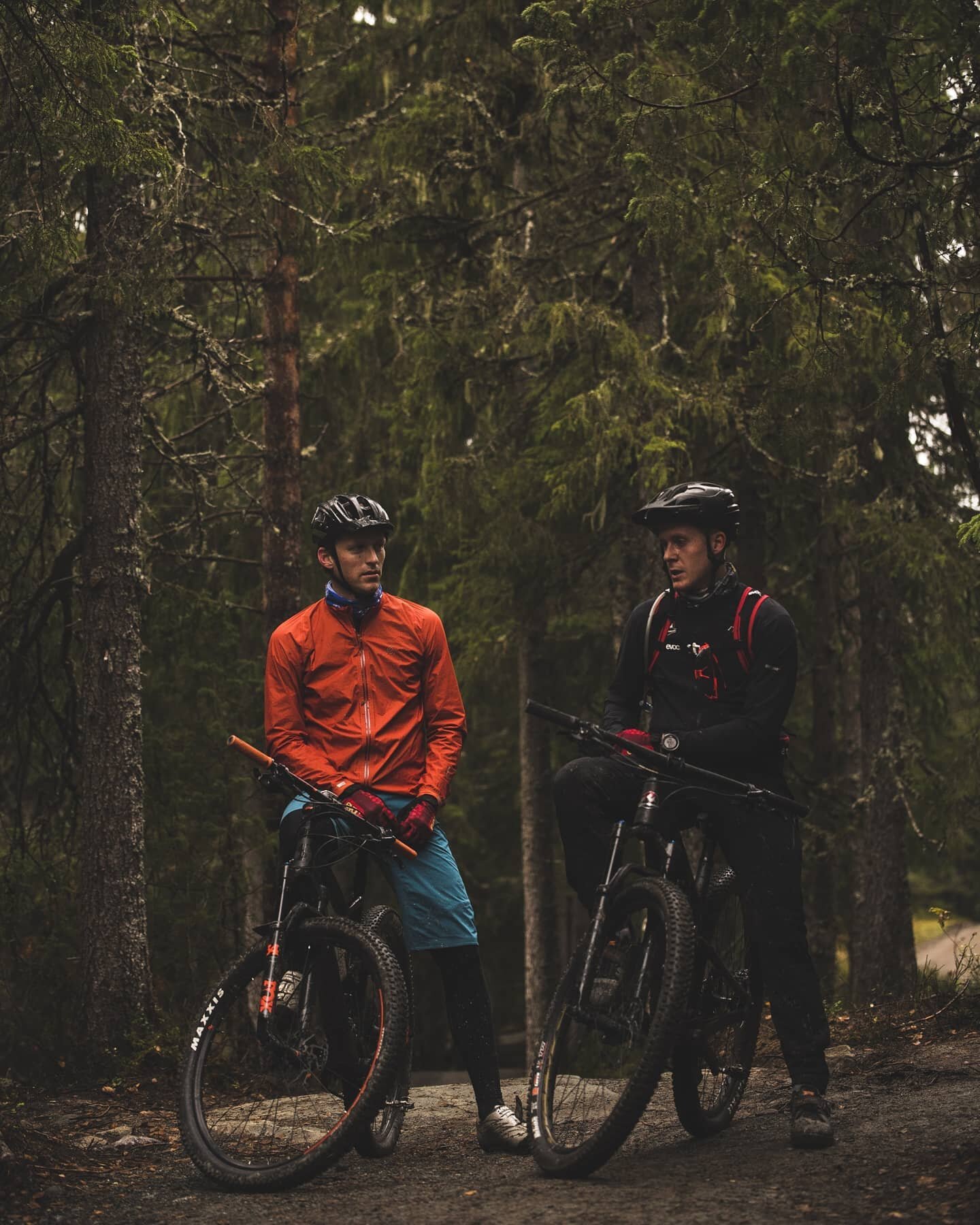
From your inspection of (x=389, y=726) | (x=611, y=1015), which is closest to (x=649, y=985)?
(x=611, y=1015)

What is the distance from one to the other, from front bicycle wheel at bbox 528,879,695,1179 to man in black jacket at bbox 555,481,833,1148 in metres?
0.29

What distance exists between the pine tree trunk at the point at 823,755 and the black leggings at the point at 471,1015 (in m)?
9.30

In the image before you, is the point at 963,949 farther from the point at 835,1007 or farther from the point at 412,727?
the point at 412,727

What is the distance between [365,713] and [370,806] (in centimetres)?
40

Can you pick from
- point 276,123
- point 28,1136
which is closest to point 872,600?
point 276,123

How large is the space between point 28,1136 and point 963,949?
5100 mm

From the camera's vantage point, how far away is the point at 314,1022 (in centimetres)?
505

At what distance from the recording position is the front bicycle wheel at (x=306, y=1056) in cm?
476

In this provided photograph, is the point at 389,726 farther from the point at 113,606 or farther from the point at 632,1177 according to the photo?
the point at 113,606

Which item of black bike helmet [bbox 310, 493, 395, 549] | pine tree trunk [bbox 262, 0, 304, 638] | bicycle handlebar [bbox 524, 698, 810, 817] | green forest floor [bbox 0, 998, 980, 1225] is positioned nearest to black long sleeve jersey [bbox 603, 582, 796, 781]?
bicycle handlebar [bbox 524, 698, 810, 817]

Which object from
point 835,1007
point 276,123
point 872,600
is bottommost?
point 835,1007

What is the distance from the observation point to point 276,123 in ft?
33.6

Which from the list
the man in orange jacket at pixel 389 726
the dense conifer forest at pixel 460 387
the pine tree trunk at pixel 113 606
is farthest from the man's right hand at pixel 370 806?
the pine tree trunk at pixel 113 606

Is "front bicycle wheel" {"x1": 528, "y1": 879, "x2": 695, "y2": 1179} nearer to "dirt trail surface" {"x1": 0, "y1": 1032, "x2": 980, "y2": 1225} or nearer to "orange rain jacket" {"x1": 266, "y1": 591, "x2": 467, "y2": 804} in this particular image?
"dirt trail surface" {"x1": 0, "y1": 1032, "x2": 980, "y2": 1225}
